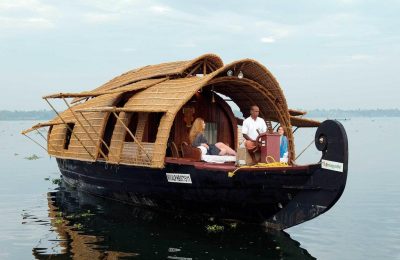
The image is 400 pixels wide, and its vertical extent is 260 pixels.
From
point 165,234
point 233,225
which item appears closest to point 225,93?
point 233,225

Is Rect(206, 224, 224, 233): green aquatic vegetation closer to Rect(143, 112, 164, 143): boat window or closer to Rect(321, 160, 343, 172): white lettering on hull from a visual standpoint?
Rect(321, 160, 343, 172): white lettering on hull

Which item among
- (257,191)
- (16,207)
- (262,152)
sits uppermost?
(262,152)

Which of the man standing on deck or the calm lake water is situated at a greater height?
the man standing on deck

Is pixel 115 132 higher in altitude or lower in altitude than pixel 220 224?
higher

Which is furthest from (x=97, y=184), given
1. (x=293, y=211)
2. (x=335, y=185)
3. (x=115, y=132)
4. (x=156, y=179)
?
(x=335, y=185)

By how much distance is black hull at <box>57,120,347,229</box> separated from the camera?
11.6 metres

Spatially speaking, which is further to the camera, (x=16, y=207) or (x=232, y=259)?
(x=16, y=207)

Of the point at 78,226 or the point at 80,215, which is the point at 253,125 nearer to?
the point at 78,226

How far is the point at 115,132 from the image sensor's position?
15.8 metres

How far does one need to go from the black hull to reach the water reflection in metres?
0.46

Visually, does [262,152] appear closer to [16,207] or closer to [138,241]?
[138,241]

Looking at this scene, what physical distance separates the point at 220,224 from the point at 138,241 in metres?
2.33

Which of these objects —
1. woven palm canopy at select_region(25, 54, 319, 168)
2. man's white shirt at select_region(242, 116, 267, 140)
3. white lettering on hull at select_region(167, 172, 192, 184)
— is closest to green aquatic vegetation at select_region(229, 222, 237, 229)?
white lettering on hull at select_region(167, 172, 192, 184)

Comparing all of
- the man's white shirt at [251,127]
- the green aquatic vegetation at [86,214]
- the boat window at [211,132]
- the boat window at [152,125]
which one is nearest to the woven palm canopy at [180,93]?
the boat window at [152,125]
